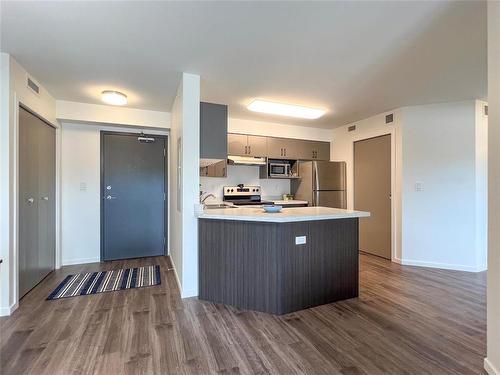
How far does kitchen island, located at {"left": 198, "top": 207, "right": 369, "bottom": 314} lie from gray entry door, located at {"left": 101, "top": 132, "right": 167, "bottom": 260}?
76.8 inches

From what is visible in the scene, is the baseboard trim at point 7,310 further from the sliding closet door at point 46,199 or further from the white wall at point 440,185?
the white wall at point 440,185

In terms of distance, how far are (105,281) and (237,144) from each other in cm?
277

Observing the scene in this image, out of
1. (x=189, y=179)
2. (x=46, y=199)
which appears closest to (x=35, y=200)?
(x=46, y=199)

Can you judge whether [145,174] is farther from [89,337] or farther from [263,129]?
[89,337]

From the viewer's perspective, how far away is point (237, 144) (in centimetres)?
449

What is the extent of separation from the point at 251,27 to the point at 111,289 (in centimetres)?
302

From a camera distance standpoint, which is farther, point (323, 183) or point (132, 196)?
point (323, 183)

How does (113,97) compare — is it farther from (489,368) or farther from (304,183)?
(489,368)

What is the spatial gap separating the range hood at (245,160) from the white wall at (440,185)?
2149mm

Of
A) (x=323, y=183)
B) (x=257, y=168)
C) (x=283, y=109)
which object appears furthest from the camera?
(x=257, y=168)

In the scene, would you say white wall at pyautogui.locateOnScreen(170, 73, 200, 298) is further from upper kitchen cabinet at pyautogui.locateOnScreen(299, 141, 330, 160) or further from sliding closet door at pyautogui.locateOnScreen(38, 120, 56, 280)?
upper kitchen cabinet at pyautogui.locateOnScreen(299, 141, 330, 160)

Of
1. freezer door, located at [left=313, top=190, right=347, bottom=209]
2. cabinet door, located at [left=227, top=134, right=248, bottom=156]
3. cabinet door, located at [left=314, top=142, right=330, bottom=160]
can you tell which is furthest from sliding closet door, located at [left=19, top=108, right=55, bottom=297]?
cabinet door, located at [left=314, top=142, right=330, bottom=160]

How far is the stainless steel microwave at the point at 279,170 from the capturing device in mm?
4816

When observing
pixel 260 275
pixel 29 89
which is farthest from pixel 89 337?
pixel 29 89
